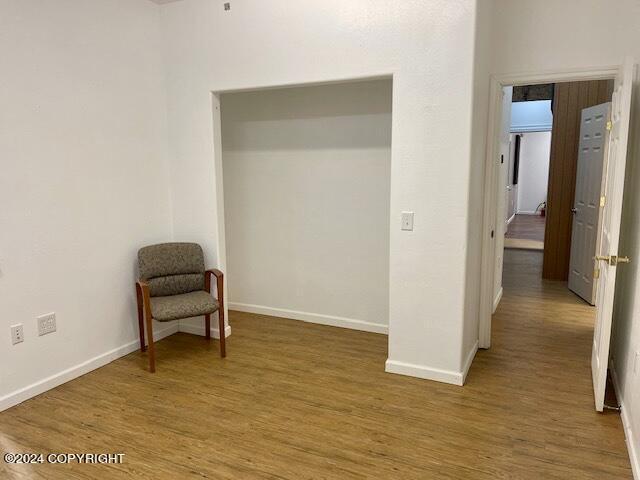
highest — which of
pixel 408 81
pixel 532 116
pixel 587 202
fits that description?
pixel 532 116

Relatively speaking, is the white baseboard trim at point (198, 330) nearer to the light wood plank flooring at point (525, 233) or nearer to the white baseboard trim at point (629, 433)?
the white baseboard trim at point (629, 433)

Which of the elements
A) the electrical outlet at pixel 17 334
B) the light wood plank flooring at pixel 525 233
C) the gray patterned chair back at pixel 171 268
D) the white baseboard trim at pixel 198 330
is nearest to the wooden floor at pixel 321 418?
the white baseboard trim at pixel 198 330

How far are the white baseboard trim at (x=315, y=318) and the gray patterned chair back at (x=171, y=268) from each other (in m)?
0.92

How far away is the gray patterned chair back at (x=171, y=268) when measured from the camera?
354 cm

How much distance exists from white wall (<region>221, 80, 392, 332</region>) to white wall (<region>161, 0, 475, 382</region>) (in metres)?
0.70

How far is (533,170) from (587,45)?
35.3 ft

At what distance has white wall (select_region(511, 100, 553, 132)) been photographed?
368 inches

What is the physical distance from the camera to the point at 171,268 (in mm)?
3646

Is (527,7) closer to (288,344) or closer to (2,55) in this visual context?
(288,344)

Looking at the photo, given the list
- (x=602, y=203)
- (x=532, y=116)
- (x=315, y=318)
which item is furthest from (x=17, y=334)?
(x=532, y=116)

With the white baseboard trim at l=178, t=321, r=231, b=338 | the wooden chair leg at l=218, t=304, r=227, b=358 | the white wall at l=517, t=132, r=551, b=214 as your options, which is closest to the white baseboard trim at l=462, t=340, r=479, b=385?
the wooden chair leg at l=218, t=304, r=227, b=358

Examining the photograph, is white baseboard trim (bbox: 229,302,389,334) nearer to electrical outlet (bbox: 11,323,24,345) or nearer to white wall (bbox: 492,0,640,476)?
white wall (bbox: 492,0,640,476)

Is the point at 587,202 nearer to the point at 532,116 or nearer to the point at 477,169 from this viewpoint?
the point at 477,169

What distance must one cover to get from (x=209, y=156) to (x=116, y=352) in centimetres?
174
